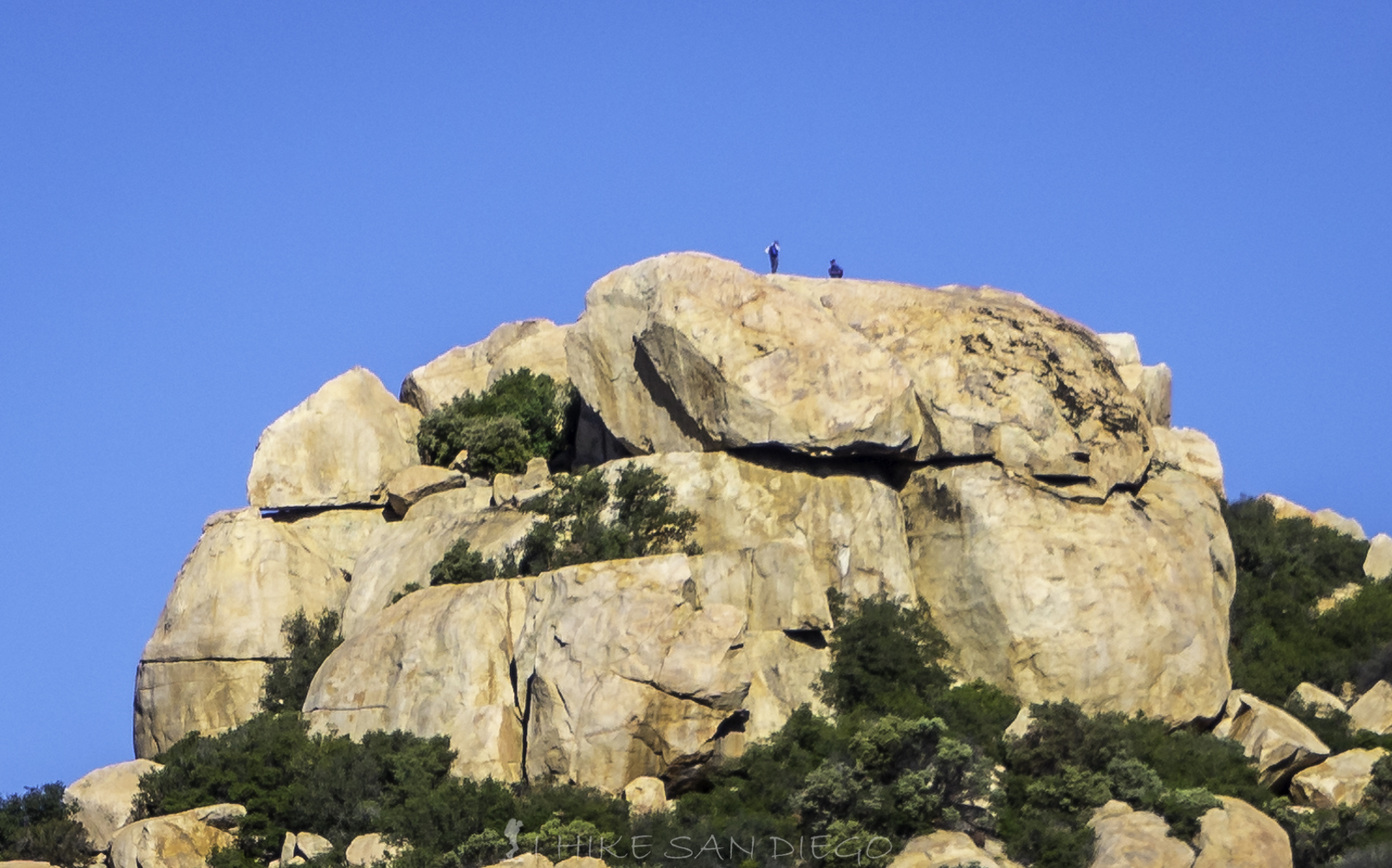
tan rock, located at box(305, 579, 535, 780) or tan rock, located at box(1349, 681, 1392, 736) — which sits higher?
tan rock, located at box(305, 579, 535, 780)

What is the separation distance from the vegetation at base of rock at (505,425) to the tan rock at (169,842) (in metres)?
14.4

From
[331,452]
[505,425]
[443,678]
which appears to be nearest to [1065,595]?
[443,678]

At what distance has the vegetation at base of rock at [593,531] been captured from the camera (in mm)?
49938

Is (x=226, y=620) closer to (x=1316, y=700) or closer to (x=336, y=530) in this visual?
(x=336, y=530)

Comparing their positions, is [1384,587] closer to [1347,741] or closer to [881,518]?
[1347,741]

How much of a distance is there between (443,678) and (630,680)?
4.99m

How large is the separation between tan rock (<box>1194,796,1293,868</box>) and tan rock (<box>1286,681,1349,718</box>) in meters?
9.32

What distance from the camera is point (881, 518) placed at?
5219 cm

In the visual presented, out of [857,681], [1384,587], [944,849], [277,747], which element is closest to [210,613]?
[277,747]

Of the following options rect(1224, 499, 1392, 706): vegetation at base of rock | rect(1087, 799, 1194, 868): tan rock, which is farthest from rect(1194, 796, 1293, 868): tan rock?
rect(1224, 499, 1392, 706): vegetation at base of rock

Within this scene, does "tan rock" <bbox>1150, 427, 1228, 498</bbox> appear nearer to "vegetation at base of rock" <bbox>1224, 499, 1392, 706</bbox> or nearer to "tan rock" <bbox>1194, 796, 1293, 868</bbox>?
"vegetation at base of rock" <bbox>1224, 499, 1392, 706</bbox>

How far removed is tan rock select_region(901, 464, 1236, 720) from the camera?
50.6 m

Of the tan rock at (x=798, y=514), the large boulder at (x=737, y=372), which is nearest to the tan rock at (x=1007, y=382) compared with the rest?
the large boulder at (x=737, y=372)

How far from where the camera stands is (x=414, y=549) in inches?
2126
